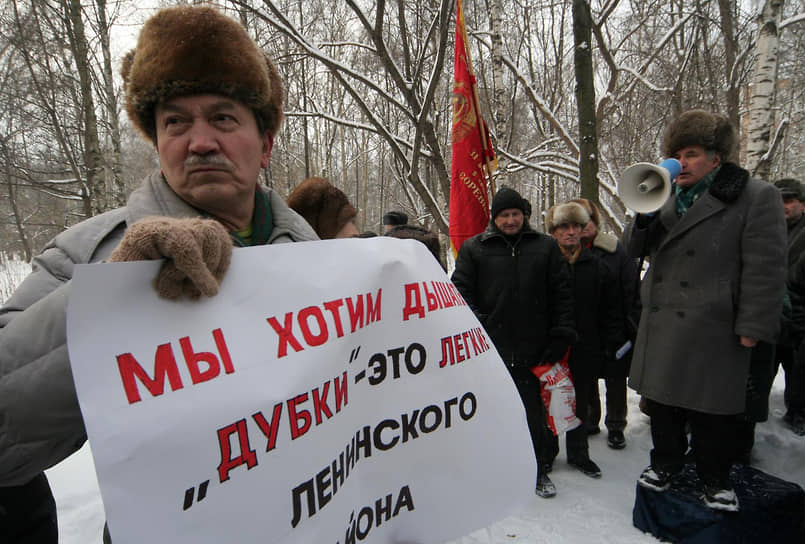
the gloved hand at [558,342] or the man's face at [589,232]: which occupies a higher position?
the man's face at [589,232]

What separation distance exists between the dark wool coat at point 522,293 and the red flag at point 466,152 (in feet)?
3.89

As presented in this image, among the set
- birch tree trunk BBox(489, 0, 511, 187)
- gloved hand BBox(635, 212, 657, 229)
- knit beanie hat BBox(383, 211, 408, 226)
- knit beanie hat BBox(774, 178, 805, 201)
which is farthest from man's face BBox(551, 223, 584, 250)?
birch tree trunk BBox(489, 0, 511, 187)

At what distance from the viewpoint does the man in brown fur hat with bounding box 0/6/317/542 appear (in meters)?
0.68

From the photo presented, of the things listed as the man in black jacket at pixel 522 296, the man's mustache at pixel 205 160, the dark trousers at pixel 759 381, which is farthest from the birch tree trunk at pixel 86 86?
the dark trousers at pixel 759 381

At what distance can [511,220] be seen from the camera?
10.3 feet

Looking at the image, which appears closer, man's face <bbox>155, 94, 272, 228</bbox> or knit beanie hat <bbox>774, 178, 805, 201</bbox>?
man's face <bbox>155, 94, 272, 228</bbox>

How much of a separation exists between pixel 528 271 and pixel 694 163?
117 cm

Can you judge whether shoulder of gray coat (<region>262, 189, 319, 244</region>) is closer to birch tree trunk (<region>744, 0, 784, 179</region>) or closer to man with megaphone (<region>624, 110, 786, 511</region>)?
man with megaphone (<region>624, 110, 786, 511</region>)

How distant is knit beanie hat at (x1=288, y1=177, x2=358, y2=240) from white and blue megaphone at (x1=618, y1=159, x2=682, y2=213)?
1.65m

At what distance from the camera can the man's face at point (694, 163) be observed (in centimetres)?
249

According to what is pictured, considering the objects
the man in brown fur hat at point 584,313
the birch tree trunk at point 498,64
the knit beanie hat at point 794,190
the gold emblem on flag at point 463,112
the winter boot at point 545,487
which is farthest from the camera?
the birch tree trunk at point 498,64

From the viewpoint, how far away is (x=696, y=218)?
8.15 feet

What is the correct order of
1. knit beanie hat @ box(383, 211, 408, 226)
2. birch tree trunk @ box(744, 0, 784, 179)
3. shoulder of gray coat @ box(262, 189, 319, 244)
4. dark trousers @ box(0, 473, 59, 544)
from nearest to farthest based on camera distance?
shoulder of gray coat @ box(262, 189, 319, 244) → dark trousers @ box(0, 473, 59, 544) → birch tree trunk @ box(744, 0, 784, 179) → knit beanie hat @ box(383, 211, 408, 226)

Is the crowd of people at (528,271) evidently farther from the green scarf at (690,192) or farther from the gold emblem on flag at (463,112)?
→ the gold emblem on flag at (463,112)
